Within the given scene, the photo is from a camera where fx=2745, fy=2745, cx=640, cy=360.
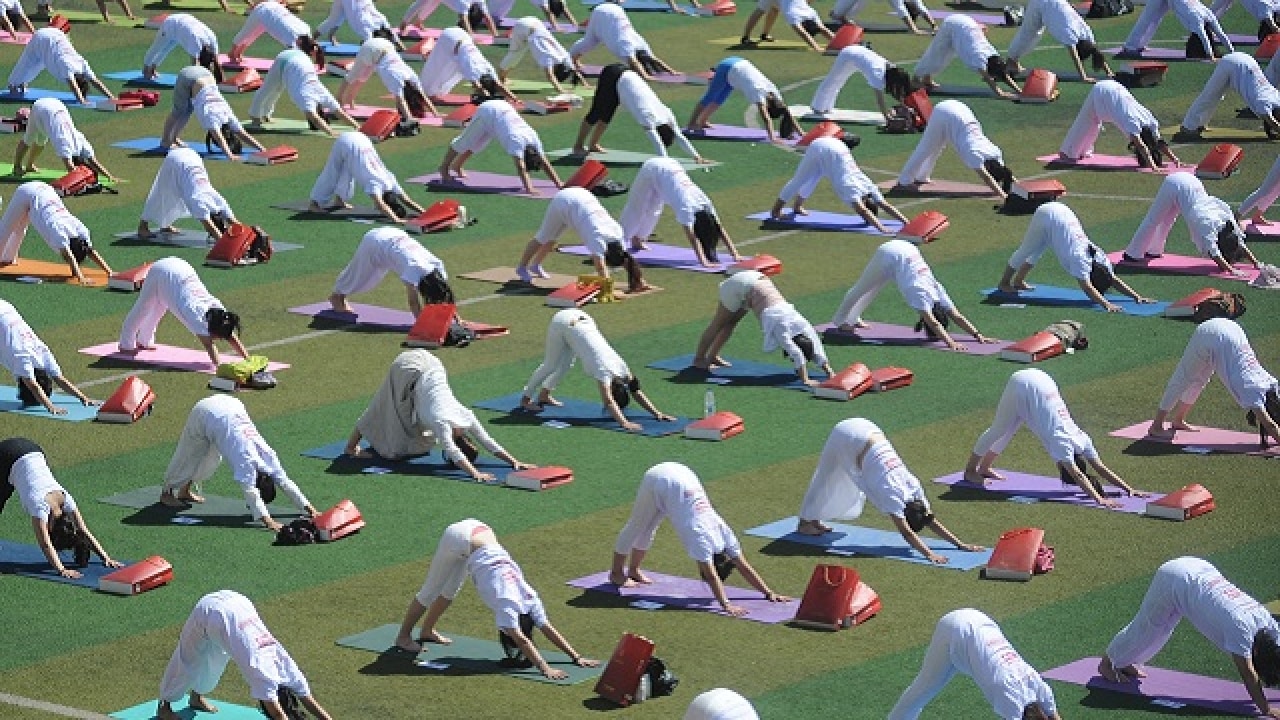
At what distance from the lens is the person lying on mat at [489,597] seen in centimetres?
2616

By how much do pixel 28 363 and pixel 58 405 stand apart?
1.07 m

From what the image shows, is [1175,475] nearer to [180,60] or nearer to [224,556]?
[224,556]

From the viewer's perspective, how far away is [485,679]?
2612 centimetres

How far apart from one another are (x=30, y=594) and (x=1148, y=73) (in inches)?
1313

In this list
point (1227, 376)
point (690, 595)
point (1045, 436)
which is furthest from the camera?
point (1227, 376)

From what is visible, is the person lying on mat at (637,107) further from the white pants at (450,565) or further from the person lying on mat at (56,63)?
the white pants at (450,565)

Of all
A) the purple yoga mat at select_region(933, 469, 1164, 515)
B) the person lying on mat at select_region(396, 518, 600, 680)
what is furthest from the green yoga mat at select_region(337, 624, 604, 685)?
the purple yoga mat at select_region(933, 469, 1164, 515)

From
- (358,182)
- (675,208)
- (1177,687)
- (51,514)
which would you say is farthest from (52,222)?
(1177,687)

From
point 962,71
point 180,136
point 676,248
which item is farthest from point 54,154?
point 962,71

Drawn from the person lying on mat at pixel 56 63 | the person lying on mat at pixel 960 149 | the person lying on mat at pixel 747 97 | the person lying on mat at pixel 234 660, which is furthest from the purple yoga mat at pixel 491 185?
the person lying on mat at pixel 234 660

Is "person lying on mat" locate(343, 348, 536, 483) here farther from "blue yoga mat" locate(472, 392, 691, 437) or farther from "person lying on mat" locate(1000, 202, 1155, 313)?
"person lying on mat" locate(1000, 202, 1155, 313)

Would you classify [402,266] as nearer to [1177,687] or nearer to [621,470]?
[621,470]

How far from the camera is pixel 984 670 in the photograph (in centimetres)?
2392

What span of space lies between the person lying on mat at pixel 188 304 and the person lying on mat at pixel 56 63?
48.3 feet
